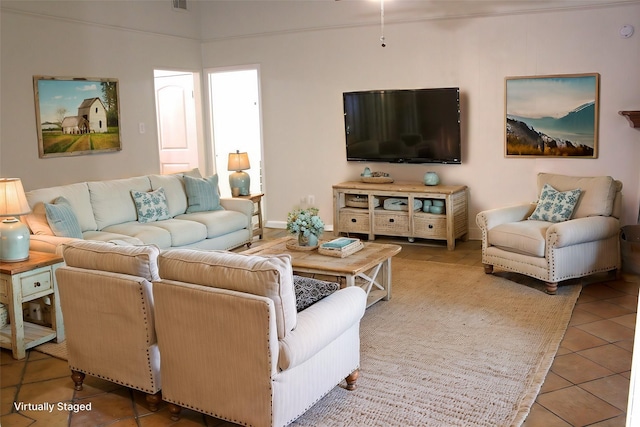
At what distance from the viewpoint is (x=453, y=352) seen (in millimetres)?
3996

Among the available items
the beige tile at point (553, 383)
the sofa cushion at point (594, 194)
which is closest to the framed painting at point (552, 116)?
the sofa cushion at point (594, 194)

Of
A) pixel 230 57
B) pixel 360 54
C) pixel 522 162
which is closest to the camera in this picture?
pixel 522 162

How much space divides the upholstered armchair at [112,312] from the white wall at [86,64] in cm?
307

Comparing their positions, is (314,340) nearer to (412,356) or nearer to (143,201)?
(412,356)

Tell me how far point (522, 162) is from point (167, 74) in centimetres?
503

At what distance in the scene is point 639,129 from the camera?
602 cm

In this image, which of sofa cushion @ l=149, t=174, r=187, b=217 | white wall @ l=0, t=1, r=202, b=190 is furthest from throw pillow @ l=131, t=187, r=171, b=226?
white wall @ l=0, t=1, r=202, b=190

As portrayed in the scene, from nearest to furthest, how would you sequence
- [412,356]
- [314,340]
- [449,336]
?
[314,340] < [412,356] < [449,336]

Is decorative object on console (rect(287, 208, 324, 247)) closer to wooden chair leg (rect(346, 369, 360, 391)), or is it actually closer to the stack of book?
the stack of book

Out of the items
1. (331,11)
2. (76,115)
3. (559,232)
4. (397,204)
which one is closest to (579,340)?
(559,232)

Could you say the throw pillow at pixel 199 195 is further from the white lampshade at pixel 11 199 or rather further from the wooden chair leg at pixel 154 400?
the wooden chair leg at pixel 154 400

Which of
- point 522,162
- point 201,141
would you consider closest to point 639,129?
point 522,162

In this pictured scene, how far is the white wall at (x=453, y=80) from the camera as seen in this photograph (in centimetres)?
614

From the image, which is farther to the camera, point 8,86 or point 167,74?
point 167,74
